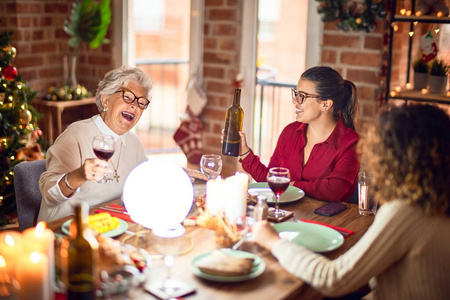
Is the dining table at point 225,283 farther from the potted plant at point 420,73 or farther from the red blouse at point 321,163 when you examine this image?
the potted plant at point 420,73

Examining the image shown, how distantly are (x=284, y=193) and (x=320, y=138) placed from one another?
411 mm

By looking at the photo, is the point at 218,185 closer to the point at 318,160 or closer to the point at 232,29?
the point at 318,160

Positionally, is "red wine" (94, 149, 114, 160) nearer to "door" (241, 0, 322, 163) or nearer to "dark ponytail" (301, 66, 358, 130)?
"dark ponytail" (301, 66, 358, 130)

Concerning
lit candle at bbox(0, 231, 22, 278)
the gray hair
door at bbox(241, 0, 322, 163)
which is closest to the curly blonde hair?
lit candle at bbox(0, 231, 22, 278)

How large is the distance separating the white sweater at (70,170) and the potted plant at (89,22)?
2.08m

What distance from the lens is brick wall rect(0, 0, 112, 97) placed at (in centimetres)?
428

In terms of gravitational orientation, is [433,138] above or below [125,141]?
above

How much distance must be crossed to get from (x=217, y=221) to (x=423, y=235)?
0.64 meters

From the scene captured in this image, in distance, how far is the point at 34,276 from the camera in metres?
1.25

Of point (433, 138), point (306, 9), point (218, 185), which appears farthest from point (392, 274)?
point (306, 9)

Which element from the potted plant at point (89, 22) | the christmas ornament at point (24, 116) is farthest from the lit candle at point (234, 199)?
the potted plant at point (89, 22)

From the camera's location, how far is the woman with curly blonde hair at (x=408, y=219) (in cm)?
146

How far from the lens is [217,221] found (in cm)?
184

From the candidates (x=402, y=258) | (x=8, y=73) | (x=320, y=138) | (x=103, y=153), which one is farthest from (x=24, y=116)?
(x=402, y=258)
